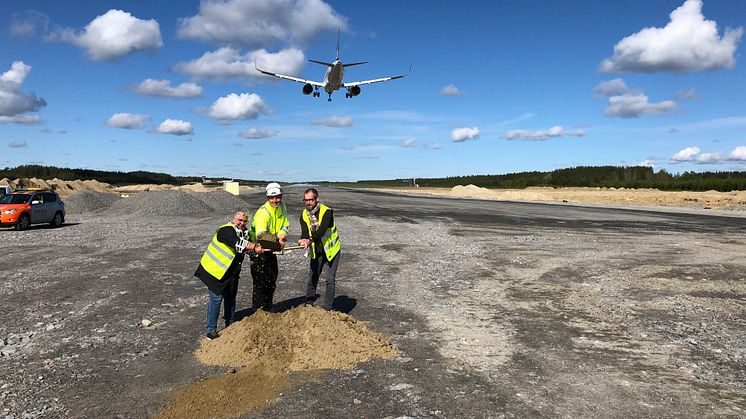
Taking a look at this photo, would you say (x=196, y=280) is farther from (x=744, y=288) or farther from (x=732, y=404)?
(x=744, y=288)

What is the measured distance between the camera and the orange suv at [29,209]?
71.9ft

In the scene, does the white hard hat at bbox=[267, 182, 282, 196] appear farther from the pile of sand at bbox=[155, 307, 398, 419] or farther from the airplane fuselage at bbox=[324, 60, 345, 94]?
the airplane fuselage at bbox=[324, 60, 345, 94]

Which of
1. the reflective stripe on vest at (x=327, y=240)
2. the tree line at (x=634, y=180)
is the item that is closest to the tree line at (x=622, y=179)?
the tree line at (x=634, y=180)

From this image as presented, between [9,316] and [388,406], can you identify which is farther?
[9,316]

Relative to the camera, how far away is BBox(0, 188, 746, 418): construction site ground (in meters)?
5.24

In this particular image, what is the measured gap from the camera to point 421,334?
7520 millimetres

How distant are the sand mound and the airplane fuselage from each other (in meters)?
32.5

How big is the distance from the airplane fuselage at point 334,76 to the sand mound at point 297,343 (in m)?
32.5

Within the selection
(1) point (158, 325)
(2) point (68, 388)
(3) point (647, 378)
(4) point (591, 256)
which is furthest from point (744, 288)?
(2) point (68, 388)

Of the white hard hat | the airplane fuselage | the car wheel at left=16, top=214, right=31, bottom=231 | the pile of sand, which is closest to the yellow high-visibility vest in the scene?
the white hard hat

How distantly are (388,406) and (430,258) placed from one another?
981 centimetres

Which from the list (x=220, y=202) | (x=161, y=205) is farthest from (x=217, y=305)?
(x=220, y=202)

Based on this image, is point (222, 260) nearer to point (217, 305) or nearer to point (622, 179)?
point (217, 305)

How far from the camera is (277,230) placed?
732 cm
